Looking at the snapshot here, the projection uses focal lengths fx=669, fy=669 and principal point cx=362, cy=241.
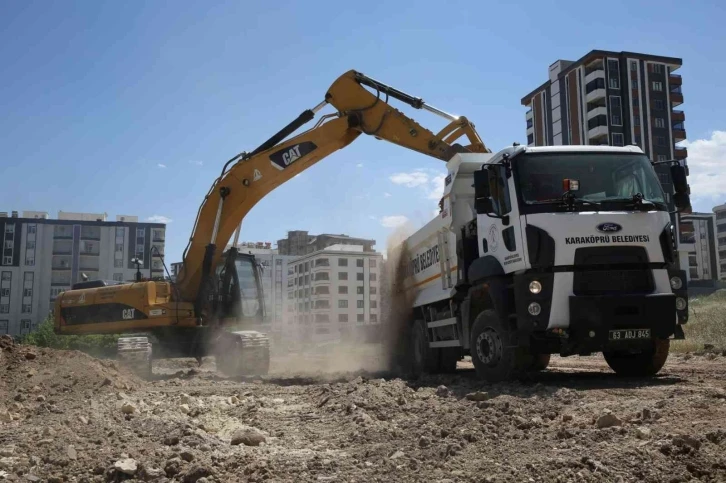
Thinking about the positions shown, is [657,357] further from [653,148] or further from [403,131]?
[653,148]

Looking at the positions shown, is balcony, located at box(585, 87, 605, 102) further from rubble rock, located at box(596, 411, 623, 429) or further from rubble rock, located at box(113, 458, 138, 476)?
rubble rock, located at box(113, 458, 138, 476)

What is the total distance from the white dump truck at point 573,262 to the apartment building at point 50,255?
285 ft

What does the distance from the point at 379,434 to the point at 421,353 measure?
6740mm

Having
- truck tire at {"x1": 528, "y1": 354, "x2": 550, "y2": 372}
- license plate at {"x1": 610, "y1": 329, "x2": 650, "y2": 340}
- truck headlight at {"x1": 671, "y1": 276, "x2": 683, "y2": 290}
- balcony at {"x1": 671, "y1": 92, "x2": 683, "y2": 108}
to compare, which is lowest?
truck tire at {"x1": 528, "y1": 354, "x2": 550, "y2": 372}

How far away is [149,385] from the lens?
12.0 meters

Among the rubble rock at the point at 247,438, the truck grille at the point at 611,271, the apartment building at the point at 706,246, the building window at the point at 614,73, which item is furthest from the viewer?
the apartment building at the point at 706,246

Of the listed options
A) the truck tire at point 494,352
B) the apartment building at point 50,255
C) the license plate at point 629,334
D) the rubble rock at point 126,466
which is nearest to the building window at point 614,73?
the apartment building at point 50,255

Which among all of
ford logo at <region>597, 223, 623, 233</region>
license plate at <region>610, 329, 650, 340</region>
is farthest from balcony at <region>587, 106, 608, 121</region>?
license plate at <region>610, 329, 650, 340</region>

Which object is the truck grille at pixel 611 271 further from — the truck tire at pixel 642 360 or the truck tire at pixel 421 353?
the truck tire at pixel 421 353

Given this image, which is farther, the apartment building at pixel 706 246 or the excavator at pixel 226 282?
the apartment building at pixel 706 246

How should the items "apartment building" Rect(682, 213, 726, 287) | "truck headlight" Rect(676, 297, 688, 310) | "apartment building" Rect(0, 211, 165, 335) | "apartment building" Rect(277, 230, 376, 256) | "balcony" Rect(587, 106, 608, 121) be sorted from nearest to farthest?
1. "truck headlight" Rect(676, 297, 688, 310)
2. "balcony" Rect(587, 106, 608, 121)
3. "apartment building" Rect(0, 211, 165, 335)
4. "apartment building" Rect(277, 230, 376, 256)
5. "apartment building" Rect(682, 213, 726, 287)

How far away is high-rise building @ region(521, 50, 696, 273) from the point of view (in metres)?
72.0

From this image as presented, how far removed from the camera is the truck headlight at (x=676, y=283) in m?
8.52

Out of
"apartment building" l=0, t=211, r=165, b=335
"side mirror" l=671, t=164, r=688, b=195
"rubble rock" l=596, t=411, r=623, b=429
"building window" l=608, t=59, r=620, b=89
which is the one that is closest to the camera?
"rubble rock" l=596, t=411, r=623, b=429
